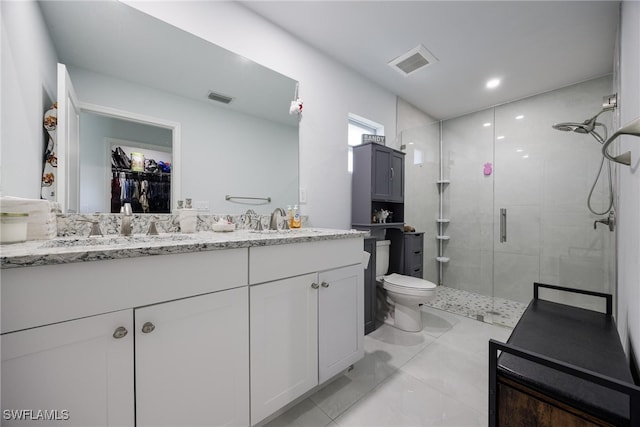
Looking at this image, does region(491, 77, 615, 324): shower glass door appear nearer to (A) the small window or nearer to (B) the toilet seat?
(B) the toilet seat

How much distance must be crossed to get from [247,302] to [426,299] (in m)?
1.63

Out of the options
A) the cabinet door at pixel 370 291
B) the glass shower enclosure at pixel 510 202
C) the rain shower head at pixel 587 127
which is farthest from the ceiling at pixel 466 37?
the cabinet door at pixel 370 291

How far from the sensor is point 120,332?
0.73 meters

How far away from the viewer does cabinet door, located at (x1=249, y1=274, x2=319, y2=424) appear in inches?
40.5

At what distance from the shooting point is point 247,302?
1001 mm

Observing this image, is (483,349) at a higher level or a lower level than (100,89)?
lower

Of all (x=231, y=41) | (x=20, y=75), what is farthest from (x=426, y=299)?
(x=20, y=75)

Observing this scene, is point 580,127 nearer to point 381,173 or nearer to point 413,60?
point 413,60

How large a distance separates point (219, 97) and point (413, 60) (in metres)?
1.74

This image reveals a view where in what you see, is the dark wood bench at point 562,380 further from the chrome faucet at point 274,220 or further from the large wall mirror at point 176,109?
the large wall mirror at point 176,109

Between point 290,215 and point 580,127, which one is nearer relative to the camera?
point 290,215

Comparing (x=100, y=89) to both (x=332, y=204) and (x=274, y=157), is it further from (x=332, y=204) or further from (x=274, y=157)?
(x=332, y=204)

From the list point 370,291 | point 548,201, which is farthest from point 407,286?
point 548,201

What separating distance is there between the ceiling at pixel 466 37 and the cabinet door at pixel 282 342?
1.82 meters
